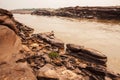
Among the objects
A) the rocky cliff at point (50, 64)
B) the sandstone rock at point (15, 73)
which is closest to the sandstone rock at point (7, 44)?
the rocky cliff at point (50, 64)

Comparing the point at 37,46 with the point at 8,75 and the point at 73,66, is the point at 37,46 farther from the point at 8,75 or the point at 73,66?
the point at 8,75

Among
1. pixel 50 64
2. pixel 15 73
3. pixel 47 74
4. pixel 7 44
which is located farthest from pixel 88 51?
pixel 15 73

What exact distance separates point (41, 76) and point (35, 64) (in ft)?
6.23

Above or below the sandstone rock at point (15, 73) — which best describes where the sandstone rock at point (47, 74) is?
below

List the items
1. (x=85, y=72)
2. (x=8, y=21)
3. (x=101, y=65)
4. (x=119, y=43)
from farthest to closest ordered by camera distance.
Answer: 1. (x=119, y=43)
2. (x=8, y=21)
3. (x=101, y=65)
4. (x=85, y=72)

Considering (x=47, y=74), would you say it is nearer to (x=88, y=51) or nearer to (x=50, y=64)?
(x=50, y=64)

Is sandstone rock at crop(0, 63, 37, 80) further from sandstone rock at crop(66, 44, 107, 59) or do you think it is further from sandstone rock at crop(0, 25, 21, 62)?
sandstone rock at crop(66, 44, 107, 59)

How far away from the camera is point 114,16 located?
3219 centimetres

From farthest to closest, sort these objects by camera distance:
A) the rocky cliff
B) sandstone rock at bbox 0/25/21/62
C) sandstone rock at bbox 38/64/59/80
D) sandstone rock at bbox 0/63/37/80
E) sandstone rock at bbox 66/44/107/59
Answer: sandstone rock at bbox 66/44/107/59
sandstone rock at bbox 0/25/21/62
sandstone rock at bbox 38/64/59/80
the rocky cliff
sandstone rock at bbox 0/63/37/80

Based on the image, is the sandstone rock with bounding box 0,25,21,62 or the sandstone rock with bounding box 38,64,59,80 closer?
the sandstone rock with bounding box 38,64,59,80

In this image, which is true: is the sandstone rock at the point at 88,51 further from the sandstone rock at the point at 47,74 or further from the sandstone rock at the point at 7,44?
the sandstone rock at the point at 7,44

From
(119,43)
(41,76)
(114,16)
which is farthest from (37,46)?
(114,16)

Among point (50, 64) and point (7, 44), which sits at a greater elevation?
point (7, 44)

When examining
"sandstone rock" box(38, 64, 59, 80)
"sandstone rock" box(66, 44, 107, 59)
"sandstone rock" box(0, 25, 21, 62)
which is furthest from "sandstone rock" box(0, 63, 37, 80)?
"sandstone rock" box(66, 44, 107, 59)
